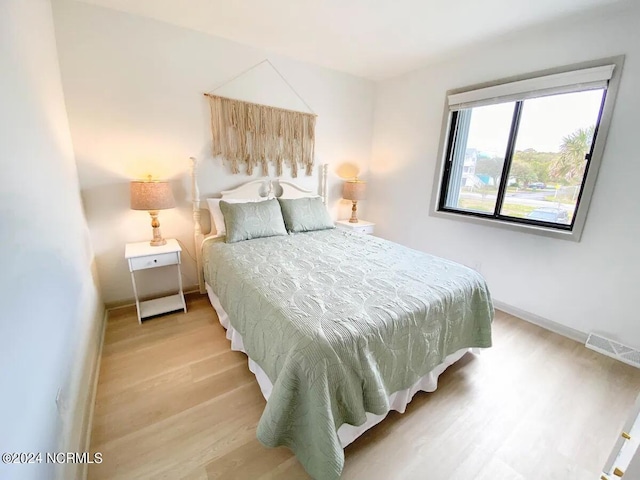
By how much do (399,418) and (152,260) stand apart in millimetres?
2163

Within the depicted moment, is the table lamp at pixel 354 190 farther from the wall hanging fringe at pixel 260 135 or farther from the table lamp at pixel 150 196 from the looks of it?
the table lamp at pixel 150 196

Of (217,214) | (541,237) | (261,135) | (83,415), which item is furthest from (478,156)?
(83,415)

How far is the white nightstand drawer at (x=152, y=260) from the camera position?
217 cm

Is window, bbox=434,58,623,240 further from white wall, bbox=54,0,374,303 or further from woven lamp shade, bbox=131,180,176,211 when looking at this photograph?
woven lamp shade, bbox=131,180,176,211

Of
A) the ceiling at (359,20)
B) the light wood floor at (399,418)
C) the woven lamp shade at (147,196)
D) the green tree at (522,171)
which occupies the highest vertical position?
the ceiling at (359,20)

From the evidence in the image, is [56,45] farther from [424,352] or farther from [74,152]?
[424,352]

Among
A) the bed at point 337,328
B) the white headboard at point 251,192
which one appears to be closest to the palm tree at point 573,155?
the bed at point 337,328

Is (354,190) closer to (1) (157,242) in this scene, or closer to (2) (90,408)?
(1) (157,242)

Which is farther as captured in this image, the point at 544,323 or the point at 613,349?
the point at 544,323

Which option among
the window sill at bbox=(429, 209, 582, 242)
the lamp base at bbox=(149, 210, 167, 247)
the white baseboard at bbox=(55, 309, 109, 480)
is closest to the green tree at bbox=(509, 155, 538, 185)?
the window sill at bbox=(429, 209, 582, 242)

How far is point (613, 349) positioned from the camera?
6.66 feet

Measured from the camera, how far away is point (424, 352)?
4.79 feet

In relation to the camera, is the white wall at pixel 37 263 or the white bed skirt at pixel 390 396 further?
the white bed skirt at pixel 390 396

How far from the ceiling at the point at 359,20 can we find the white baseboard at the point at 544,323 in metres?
2.40
